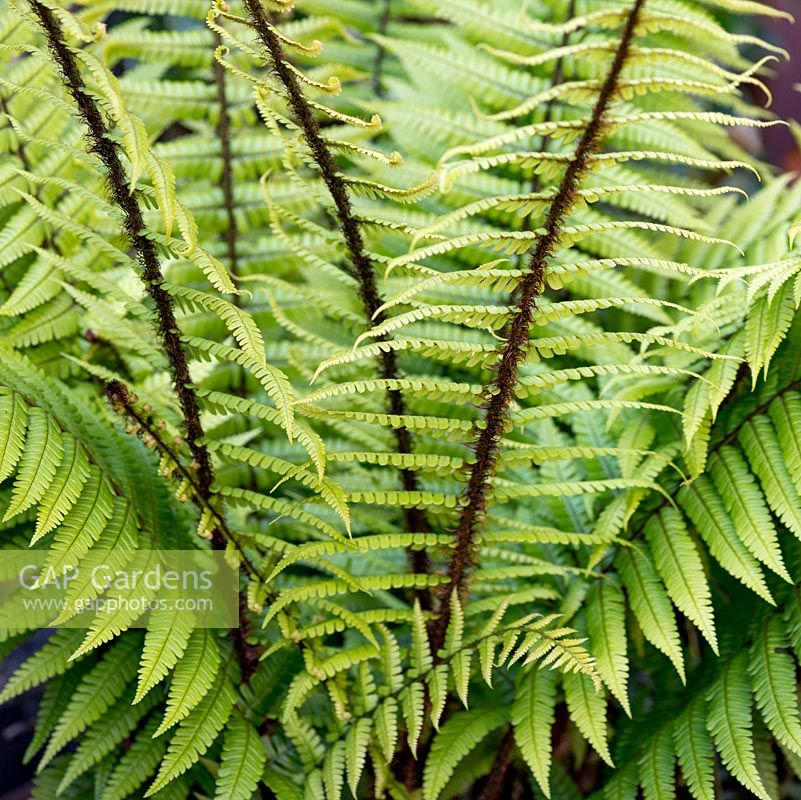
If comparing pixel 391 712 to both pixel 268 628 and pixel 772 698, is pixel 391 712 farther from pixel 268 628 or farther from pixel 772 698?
pixel 772 698

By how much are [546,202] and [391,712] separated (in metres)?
0.62

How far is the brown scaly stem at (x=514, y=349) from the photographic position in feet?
2.22

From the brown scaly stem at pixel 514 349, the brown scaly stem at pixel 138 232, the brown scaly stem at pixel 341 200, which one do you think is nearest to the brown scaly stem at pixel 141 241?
the brown scaly stem at pixel 138 232

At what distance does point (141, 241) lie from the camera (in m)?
0.82

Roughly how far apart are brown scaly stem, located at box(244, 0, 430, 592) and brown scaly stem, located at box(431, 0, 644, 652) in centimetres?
10

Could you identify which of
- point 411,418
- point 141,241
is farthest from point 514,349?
point 141,241

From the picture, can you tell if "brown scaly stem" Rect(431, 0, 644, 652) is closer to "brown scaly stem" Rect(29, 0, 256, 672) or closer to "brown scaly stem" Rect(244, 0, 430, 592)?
"brown scaly stem" Rect(244, 0, 430, 592)

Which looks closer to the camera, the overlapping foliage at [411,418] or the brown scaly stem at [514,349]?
the brown scaly stem at [514,349]

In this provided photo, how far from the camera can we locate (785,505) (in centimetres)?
95

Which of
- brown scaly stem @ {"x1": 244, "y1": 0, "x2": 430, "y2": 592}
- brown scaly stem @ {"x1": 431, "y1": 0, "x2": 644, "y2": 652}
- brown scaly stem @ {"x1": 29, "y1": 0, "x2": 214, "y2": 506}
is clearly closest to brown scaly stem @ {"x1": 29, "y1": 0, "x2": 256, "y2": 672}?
Answer: brown scaly stem @ {"x1": 29, "y1": 0, "x2": 214, "y2": 506}

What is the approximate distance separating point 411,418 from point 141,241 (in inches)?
12.8

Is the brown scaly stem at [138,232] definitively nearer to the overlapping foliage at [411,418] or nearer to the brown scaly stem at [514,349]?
the overlapping foliage at [411,418]

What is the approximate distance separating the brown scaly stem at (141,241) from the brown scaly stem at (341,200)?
175mm

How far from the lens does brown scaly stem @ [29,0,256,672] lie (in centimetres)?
75
